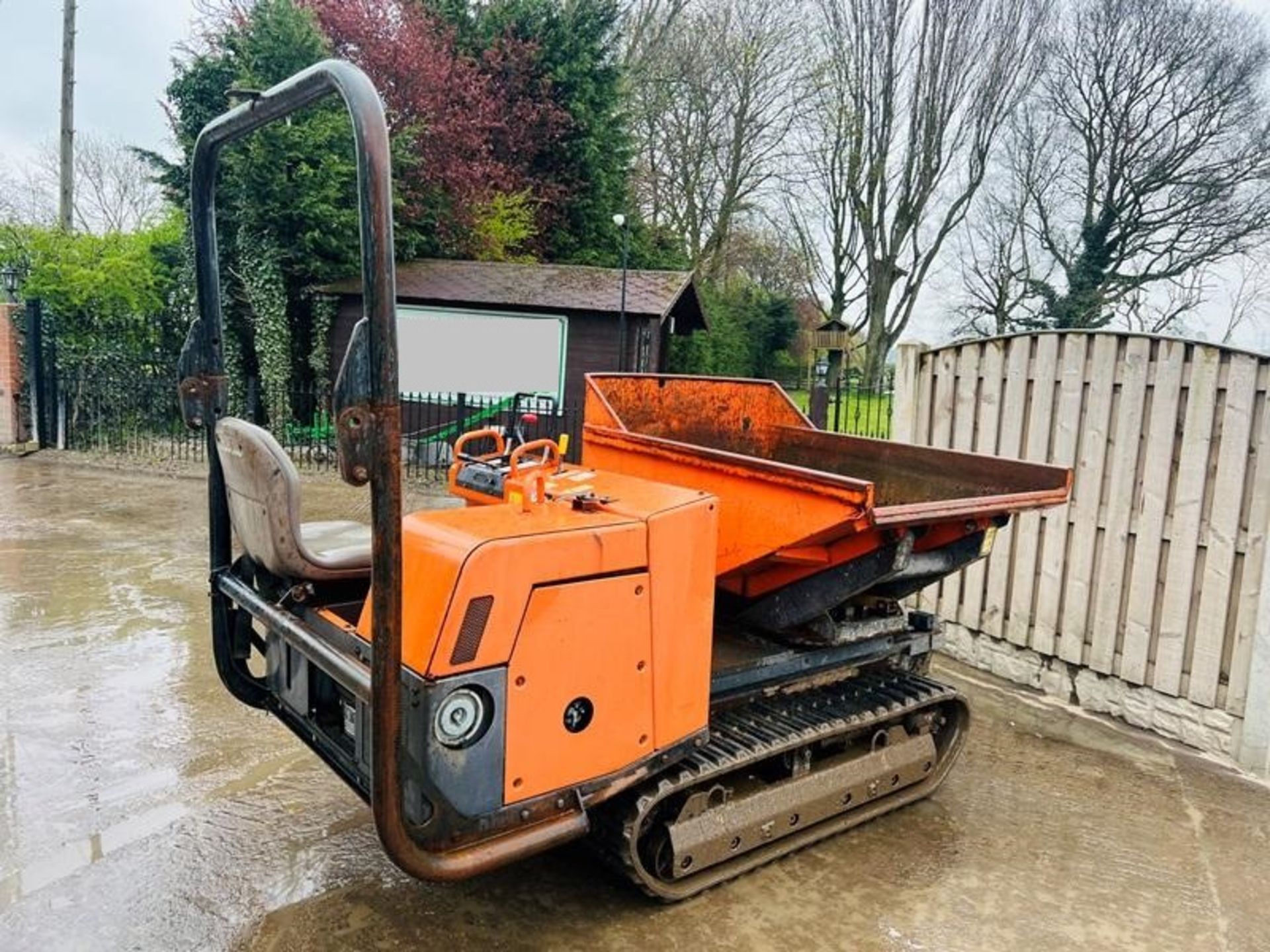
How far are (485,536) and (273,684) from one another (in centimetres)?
120

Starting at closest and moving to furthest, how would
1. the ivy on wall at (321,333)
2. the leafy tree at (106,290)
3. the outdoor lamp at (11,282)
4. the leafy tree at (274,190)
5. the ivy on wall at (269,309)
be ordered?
the outdoor lamp at (11,282)
the leafy tree at (106,290)
the leafy tree at (274,190)
the ivy on wall at (269,309)
the ivy on wall at (321,333)

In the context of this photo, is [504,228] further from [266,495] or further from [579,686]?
→ [579,686]

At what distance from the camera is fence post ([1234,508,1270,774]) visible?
12.9 ft

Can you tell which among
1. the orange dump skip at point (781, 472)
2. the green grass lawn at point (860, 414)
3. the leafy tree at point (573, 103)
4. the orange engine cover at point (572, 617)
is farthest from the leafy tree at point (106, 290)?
the orange engine cover at point (572, 617)

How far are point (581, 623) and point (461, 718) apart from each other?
1.20 feet

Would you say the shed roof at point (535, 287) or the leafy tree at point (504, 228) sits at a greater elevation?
the leafy tree at point (504, 228)

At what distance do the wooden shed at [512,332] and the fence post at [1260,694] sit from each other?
10.1 metres

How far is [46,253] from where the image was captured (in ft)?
46.7

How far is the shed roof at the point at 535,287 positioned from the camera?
13.5 m

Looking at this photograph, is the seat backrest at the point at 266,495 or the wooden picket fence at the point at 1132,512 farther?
the wooden picket fence at the point at 1132,512

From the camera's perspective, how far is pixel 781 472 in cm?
282

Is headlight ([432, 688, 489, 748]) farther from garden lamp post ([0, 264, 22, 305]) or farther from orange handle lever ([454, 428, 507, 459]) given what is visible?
garden lamp post ([0, 264, 22, 305])

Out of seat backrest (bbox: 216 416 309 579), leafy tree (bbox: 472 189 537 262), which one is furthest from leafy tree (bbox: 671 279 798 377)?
seat backrest (bbox: 216 416 309 579)

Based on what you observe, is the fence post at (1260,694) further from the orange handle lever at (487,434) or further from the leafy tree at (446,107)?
the leafy tree at (446,107)
